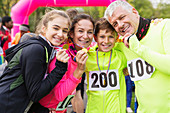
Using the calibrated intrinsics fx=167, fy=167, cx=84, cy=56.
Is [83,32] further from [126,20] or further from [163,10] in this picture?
[163,10]

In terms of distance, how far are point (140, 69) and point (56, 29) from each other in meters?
1.08

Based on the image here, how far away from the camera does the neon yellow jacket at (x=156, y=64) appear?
66.6 inches

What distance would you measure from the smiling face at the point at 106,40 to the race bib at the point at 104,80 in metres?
0.33

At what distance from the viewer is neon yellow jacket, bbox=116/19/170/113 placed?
169 centimetres

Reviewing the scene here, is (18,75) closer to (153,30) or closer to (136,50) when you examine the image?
(136,50)

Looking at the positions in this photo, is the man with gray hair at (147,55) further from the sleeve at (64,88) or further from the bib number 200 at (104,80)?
the sleeve at (64,88)

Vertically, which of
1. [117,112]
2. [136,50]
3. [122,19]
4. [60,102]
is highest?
[122,19]

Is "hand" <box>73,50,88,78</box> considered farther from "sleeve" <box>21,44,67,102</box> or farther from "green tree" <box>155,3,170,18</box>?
"green tree" <box>155,3,170,18</box>

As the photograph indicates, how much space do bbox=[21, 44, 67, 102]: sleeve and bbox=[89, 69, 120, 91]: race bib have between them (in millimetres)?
725

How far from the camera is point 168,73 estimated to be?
1691 millimetres

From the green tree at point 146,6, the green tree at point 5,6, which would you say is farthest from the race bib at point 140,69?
the green tree at point 146,6

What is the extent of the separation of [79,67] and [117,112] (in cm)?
80

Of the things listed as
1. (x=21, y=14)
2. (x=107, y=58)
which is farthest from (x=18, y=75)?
(x=21, y=14)

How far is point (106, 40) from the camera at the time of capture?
7.53ft
